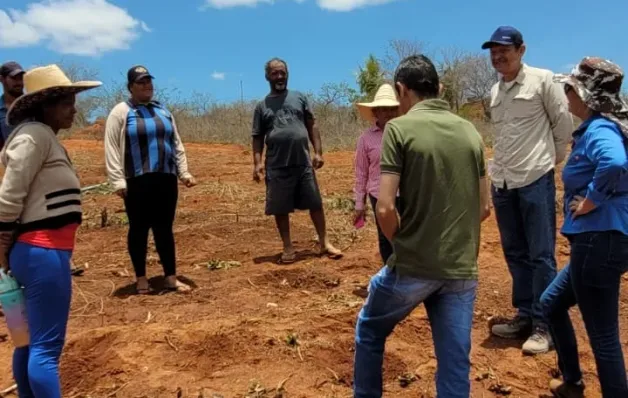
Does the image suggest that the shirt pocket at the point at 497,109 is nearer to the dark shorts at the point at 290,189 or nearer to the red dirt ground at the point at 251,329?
the red dirt ground at the point at 251,329

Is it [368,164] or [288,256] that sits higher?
[368,164]

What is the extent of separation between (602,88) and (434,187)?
103 centimetres

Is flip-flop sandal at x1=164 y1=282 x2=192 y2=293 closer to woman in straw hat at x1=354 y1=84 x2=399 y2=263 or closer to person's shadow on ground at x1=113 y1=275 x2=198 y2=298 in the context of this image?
person's shadow on ground at x1=113 y1=275 x2=198 y2=298

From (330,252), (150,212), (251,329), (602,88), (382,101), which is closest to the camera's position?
(602,88)

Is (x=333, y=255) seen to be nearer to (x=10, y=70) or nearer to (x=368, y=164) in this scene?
(x=368, y=164)

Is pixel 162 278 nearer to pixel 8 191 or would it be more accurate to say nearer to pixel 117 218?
pixel 117 218

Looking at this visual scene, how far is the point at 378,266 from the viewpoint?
6.08 m

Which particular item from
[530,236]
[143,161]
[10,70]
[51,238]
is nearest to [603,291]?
[530,236]

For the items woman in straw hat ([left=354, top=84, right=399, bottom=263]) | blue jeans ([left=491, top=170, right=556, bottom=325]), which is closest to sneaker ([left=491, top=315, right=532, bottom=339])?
blue jeans ([left=491, top=170, right=556, bottom=325])

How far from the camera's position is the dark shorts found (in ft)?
20.4

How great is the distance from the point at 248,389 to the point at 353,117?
834 inches

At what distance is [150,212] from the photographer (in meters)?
5.19

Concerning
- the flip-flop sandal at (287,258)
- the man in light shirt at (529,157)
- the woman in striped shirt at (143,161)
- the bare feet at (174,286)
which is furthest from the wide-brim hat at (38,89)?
the flip-flop sandal at (287,258)

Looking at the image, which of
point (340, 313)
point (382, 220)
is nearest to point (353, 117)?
point (340, 313)
